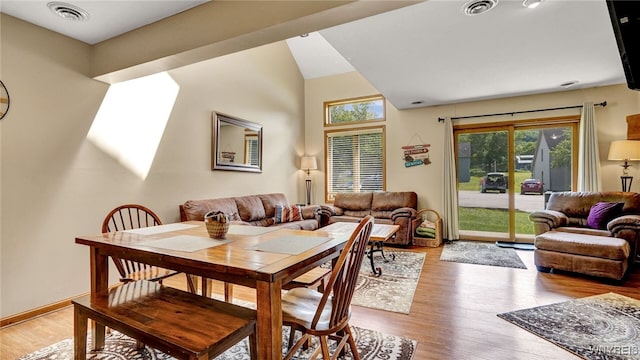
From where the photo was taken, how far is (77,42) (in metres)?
2.69

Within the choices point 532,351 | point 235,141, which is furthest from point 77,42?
point 532,351

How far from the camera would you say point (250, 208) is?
14.0ft

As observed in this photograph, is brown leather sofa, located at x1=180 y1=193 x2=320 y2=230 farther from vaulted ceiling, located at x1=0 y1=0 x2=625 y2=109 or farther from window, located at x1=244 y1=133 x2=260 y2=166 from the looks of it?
vaulted ceiling, located at x1=0 y1=0 x2=625 y2=109

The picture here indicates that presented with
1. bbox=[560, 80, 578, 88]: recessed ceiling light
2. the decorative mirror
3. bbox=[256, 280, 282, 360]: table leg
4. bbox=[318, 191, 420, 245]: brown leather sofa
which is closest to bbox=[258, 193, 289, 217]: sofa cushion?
the decorative mirror

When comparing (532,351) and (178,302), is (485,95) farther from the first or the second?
(178,302)

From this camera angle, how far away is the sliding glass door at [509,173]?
15.6ft

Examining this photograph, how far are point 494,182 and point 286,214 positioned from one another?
3650 millimetres

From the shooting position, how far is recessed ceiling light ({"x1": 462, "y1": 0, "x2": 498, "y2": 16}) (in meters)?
2.24

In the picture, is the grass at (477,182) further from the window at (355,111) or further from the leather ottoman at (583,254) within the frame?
the window at (355,111)

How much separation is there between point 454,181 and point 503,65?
2.21 meters

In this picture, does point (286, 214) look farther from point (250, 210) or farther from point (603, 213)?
point (603, 213)

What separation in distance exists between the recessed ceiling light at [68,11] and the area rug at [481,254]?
4606mm

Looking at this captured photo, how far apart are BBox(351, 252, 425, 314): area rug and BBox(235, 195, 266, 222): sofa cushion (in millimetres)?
1706

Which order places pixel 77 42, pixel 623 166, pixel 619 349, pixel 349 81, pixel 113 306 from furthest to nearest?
pixel 349 81
pixel 623 166
pixel 77 42
pixel 619 349
pixel 113 306
